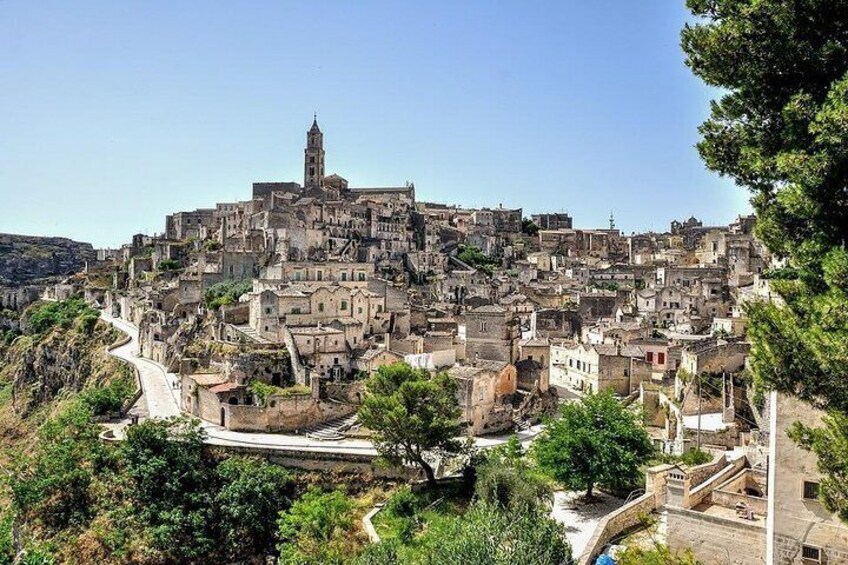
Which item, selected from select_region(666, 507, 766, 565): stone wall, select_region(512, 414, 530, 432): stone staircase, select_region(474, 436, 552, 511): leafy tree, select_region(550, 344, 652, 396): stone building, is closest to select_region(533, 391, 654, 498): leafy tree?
select_region(474, 436, 552, 511): leafy tree

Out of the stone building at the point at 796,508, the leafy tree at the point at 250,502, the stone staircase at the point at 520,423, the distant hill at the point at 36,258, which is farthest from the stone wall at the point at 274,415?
the distant hill at the point at 36,258

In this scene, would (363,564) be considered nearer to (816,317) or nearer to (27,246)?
(816,317)

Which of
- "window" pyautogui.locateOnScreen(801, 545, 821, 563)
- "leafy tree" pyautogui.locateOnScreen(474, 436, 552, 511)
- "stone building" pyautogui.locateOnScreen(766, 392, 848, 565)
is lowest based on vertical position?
"leafy tree" pyautogui.locateOnScreen(474, 436, 552, 511)

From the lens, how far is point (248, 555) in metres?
28.8

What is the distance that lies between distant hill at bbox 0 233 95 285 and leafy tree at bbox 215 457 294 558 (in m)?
102

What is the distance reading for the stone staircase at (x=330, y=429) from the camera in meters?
34.0

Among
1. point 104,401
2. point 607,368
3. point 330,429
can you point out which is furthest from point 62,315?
point 607,368

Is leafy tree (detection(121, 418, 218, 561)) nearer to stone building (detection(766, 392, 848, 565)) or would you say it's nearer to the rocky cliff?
the rocky cliff

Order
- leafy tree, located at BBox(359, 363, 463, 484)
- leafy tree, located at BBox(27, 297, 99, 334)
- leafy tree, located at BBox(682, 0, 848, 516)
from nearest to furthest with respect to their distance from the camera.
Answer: leafy tree, located at BBox(682, 0, 848, 516) < leafy tree, located at BBox(359, 363, 463, 484) < leafy tree, located at BBox(27, 297, 99, 334)

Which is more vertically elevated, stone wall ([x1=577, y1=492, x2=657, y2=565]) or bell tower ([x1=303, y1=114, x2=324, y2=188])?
bell tower ([x1=303, y1=114, x2=324, y2=188])

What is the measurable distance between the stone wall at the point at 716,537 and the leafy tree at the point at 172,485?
20897 millimetres

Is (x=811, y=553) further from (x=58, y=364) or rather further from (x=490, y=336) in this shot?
(x=58, y=364)

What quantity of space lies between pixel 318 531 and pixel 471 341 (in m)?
18.2

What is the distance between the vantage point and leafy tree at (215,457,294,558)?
94.5 ft
